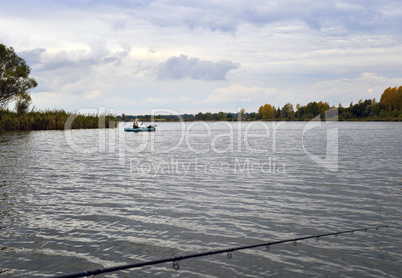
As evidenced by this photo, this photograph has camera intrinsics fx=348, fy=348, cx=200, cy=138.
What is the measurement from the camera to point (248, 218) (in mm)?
10703

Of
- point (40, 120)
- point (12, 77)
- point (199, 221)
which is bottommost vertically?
point (199, 221)

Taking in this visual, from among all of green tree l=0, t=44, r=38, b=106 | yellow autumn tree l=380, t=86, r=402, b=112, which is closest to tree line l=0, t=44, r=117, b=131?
green tree l=0, t=44, r=38, b=106

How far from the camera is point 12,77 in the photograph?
76.2 m

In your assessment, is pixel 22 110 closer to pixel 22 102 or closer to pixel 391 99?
pixel 22 102

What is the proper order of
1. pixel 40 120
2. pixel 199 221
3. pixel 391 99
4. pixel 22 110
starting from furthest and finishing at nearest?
pixel 391 99 < pixel 22 110 < pixel 40 120 < pixel 199 221

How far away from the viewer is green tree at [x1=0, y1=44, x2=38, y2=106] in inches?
2995

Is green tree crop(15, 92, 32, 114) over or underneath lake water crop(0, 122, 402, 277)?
over

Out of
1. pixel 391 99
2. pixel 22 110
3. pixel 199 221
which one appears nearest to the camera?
pixel 199 221

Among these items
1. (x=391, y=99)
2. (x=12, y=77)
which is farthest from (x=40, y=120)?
(x=391, y=99)

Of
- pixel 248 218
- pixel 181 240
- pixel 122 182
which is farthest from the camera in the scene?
pixel 122 182

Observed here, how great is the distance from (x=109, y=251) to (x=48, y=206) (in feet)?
17.0

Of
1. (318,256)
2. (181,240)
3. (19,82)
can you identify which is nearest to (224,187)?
(181,240)

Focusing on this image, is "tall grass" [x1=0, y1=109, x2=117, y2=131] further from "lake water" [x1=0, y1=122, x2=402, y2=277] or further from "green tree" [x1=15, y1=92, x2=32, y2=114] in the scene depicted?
"lake water" [x1=0, y1=122, x2=402, y2=277]

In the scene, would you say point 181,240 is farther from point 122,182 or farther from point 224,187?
point 122,182
